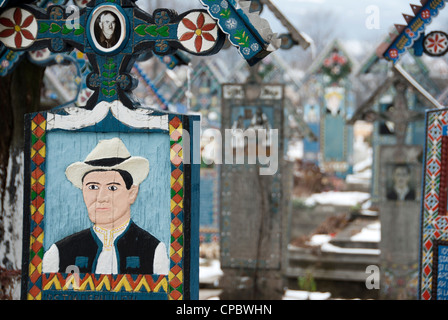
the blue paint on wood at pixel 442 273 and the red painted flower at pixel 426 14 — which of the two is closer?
the blue paint on wood at pixel 442 273

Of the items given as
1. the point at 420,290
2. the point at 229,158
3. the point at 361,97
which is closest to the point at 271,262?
the point at 229,158

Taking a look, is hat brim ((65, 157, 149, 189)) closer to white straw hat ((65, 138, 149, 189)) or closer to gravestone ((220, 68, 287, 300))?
white straw hat ((65, 138, 149, 189))

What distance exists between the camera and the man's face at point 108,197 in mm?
4242

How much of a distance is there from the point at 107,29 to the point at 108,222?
119cm

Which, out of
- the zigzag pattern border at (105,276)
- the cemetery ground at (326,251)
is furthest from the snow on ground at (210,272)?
the zigzag pattern border at (105,276)

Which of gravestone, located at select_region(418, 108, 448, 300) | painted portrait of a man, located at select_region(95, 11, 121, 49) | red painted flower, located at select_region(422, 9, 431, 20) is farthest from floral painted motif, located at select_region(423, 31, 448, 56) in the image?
painted portrait of a man, located at select_region(95, 11, 121, 49)

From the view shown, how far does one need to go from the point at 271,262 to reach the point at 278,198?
0.83 m

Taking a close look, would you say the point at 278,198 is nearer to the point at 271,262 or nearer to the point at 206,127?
the point at 271,262

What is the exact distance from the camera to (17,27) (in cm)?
425

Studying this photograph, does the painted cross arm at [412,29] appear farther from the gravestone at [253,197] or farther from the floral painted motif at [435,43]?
the gravestone at [253,197]

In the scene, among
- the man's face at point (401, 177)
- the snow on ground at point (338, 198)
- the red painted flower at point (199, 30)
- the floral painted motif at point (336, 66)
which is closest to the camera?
the red painted flower at point (199, 30)

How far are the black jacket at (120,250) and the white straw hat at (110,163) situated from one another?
315mm

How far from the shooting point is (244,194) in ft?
28.5
